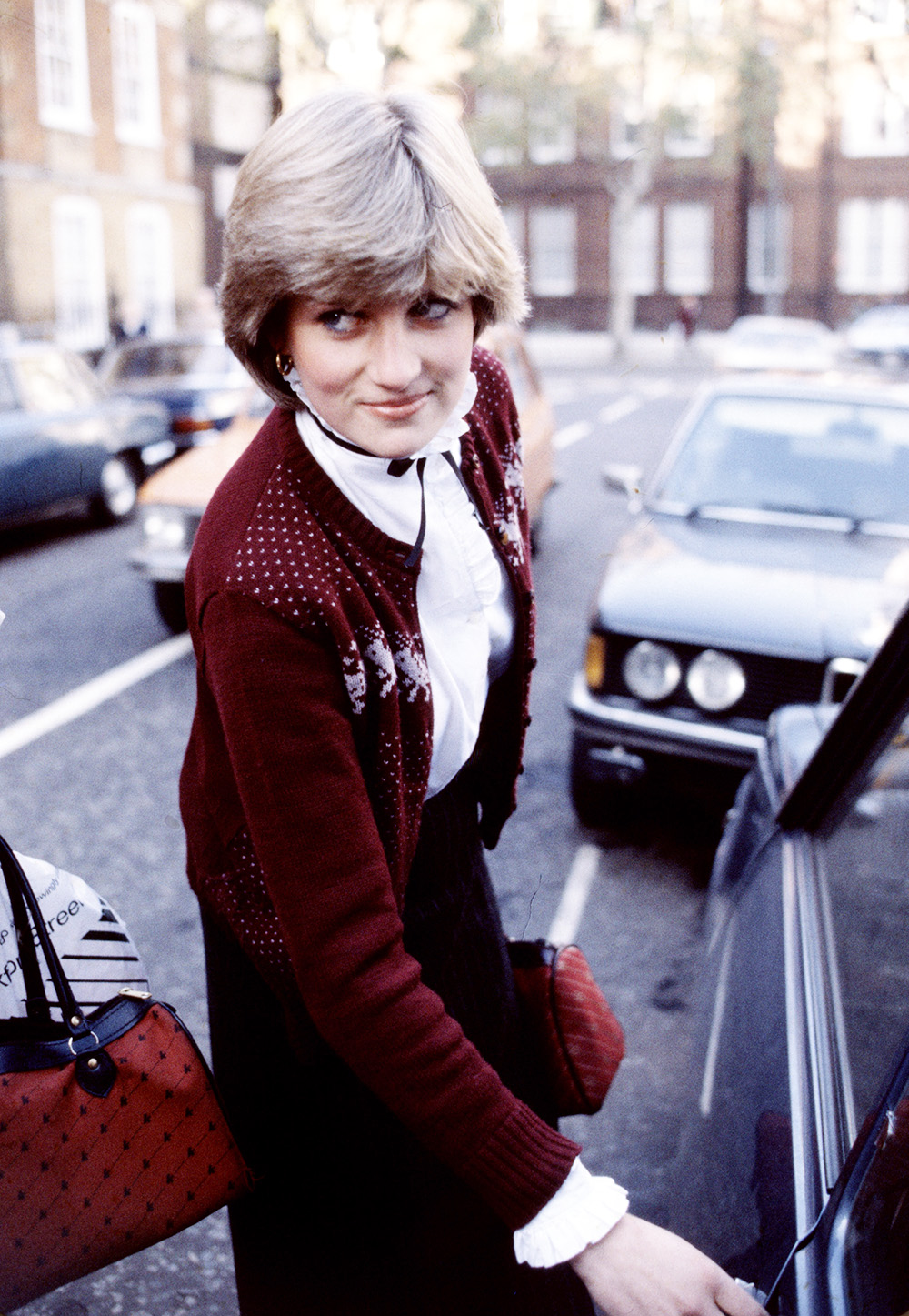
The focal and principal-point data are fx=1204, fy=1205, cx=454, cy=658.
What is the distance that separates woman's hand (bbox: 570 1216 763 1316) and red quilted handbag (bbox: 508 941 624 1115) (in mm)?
386

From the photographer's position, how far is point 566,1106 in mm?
1444

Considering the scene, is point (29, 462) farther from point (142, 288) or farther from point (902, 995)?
point (142, 288)

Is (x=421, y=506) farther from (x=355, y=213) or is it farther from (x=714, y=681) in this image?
(x=714, y=681)

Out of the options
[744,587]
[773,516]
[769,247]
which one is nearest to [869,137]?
[769,247]

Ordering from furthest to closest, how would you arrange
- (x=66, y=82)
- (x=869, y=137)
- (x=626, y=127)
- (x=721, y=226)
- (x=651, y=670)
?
(x=721, y=226) → (x=869, y=137) → (x=626, y=127) → (x=66, y=82) → (x=651, y=670)

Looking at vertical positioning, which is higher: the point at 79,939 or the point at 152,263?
the point at 152,263

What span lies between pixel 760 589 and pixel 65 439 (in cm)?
704

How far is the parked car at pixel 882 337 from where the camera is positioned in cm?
2509

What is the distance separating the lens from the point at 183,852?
4.16 meters

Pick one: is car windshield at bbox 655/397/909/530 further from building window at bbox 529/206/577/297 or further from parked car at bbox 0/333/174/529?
building window at bbox 529/206/577/297

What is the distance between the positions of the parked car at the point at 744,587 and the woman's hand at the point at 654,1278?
2834 mm

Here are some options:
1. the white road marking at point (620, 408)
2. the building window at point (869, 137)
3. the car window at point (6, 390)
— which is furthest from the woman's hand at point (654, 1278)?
the building window at point (869, 137)

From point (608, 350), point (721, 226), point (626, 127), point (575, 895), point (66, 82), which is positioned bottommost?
point (575, 895)

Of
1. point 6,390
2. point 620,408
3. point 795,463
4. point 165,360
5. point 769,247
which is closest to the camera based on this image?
point 795,463
